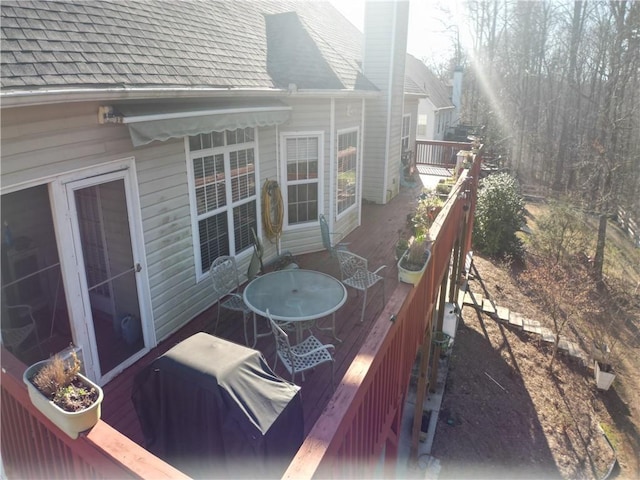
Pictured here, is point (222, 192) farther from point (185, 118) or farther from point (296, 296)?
point (296, 296)

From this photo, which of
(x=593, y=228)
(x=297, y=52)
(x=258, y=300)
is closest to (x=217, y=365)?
(x=258, y=300)

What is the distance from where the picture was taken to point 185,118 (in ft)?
15.9

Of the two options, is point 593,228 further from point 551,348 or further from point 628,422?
point 628,422

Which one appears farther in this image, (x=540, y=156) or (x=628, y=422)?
(x=540, y=156)

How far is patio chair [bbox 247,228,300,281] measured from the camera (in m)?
6.25

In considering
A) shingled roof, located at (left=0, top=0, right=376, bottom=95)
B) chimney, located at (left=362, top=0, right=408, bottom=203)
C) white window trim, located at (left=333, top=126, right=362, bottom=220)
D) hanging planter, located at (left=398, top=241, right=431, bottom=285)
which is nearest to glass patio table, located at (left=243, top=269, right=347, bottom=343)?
hanging planter, located at (left=398, top=241, right=431, bottom=285)

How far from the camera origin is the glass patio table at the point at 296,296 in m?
5.03

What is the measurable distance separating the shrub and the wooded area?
2.79 m

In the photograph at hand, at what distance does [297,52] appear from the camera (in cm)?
843

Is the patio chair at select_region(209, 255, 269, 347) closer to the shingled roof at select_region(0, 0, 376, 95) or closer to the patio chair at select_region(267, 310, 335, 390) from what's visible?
the patio chair at select_region(267, 310, 335, 390)

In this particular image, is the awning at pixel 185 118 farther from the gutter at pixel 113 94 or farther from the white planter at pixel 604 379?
the white planter at pixel 604 379

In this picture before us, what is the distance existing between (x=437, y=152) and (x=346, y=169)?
39.8 ft

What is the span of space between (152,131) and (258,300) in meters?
2.25

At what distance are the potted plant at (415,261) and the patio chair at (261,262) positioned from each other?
8.03ft
